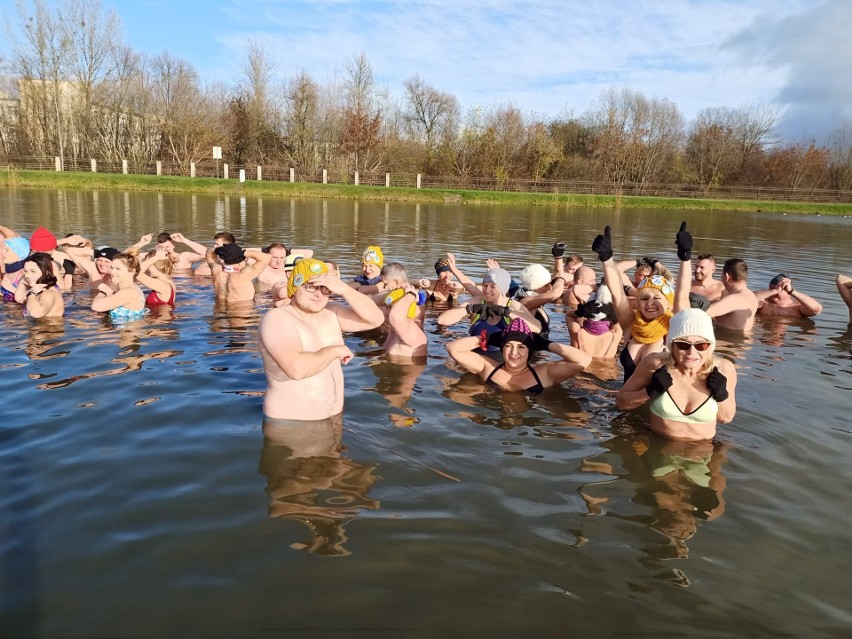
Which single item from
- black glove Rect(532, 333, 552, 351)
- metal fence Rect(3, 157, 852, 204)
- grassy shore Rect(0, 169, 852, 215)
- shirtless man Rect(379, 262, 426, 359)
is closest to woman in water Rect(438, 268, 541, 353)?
black glove Rect(532, 333, 552, 351)

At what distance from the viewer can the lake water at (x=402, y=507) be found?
3141 mm

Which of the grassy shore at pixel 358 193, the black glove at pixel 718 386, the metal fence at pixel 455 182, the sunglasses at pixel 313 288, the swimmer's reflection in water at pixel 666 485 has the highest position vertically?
the metal fence at pixel 455 182

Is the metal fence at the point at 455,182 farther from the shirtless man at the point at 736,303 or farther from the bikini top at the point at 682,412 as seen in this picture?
the bikini top at the point at 682,412

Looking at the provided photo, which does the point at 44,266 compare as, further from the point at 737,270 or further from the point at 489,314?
the point at 737,270

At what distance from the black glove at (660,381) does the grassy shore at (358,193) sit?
39.9m

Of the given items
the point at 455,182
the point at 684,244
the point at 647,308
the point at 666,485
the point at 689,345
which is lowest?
the point at 666,485

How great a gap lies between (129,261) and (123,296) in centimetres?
54

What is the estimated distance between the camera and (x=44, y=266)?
8.27m

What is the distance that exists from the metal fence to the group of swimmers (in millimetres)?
41443

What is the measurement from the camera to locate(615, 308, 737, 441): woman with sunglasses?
4.86 metres

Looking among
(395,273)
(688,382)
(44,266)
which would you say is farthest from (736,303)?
(44,266)

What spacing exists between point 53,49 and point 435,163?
3437 centimetres

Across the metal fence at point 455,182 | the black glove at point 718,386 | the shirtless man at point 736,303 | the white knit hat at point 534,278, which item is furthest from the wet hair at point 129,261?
the metal fence at point 455,182

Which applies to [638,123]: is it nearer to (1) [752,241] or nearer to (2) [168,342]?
(1) [752,241]
